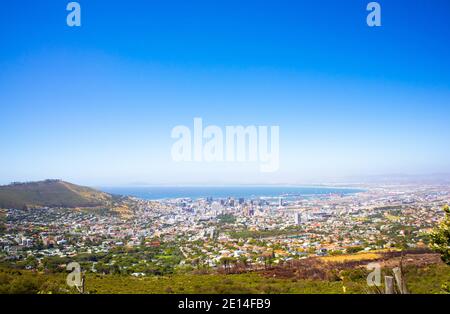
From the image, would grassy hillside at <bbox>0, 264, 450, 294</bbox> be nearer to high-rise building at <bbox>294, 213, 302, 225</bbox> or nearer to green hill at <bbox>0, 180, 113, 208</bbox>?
high-rise building at <bbox>294, 213, 302, 225</bbox>

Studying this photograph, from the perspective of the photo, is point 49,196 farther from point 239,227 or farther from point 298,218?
point 298,218

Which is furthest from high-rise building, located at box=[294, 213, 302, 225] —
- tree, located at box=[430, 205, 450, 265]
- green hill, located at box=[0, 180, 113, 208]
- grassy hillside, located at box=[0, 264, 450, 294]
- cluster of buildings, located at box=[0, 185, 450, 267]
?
tree, located at box=[430, 205, 450, 265]

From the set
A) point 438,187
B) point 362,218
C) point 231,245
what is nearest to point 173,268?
point 231,245

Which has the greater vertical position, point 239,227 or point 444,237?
point 444,237

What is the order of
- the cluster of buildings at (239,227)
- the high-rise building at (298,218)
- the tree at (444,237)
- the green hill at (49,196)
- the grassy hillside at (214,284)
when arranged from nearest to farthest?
the tree at (444,237) < the grassy hillside at (214,284) < the cluster of buildings at (239,227) < the green hill at (49,196) < the high-rise building at (298,218)

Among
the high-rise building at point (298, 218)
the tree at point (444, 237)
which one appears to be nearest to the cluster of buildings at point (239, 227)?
the high-rise building at point (298, 218)

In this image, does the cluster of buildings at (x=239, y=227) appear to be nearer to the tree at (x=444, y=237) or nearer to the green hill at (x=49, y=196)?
the green hill at (x=49, y=196)

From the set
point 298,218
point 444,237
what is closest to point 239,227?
point 298,218

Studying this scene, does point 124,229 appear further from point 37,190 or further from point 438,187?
point 438,187
